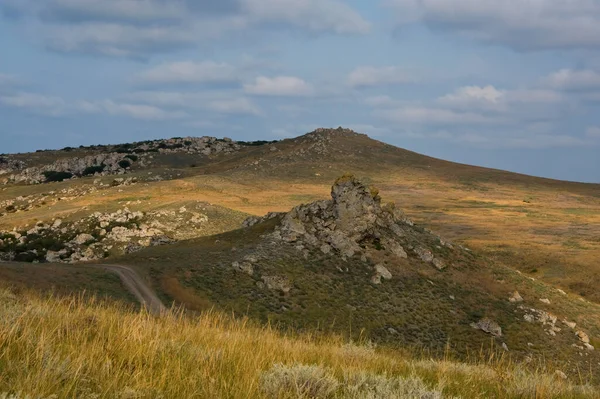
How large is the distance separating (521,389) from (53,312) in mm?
6597

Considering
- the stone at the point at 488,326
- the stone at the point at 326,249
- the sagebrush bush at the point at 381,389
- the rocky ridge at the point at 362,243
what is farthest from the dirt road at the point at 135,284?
the sagebrush bush at the point at 381,389

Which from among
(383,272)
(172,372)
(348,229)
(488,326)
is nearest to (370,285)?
(383,272)

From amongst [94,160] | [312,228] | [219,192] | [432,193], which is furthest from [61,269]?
[94,160]

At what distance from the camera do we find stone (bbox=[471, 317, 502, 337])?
37.2 m

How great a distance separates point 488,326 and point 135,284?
2392 centimetres

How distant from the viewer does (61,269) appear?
35156 millimetres

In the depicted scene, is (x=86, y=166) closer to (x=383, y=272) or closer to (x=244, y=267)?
(x=244, y=267)

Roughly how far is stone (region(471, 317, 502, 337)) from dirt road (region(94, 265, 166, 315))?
21355mm

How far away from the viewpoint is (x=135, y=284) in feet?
118

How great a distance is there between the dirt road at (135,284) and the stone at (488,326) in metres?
21.4

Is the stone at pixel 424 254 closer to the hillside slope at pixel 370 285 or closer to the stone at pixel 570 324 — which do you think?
the hillside slope at pixel 370 285

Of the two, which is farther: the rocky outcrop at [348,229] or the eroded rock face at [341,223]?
the eroded rock face at [341,223]

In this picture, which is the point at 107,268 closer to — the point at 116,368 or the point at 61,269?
the point at 61,269

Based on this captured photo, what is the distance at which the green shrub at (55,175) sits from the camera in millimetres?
148475
